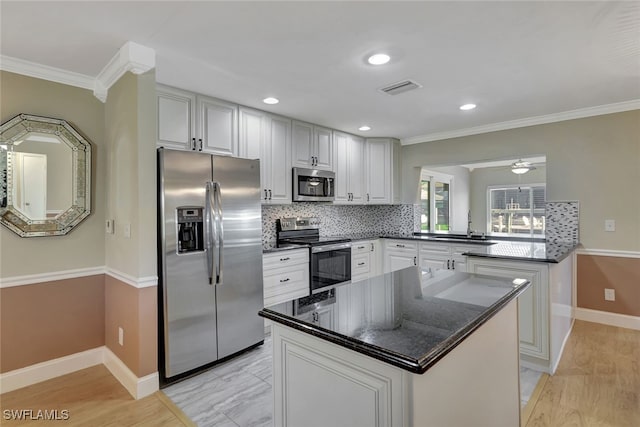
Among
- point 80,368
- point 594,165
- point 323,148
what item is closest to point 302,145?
point 323,148

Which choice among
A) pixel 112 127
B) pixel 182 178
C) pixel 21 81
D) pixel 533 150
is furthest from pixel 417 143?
pixel 21 81

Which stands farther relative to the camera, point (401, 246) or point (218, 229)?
point (401, 246)

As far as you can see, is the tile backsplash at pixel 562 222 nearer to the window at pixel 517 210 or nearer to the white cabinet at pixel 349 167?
the white cabinet at pixel 349 167

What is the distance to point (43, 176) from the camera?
8.34ft

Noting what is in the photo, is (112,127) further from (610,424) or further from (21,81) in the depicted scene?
(610,424)

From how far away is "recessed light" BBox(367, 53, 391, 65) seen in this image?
2.28m

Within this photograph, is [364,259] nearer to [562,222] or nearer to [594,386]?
[562,222]

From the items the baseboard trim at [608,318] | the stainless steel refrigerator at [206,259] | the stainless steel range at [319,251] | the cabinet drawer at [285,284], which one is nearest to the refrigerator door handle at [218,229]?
the stainless steel refrigerator at [206,259]

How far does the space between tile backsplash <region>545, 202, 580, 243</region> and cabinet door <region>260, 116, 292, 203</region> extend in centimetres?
313

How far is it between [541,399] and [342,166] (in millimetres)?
3235

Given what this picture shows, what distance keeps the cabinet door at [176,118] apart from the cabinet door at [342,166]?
2.03 metres

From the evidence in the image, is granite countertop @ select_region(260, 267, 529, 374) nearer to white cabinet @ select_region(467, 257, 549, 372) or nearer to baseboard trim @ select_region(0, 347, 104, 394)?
white cabinet @ select_region(467, 257, 549, 372)

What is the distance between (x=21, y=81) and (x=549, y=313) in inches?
174

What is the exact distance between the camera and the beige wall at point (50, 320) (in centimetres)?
240
